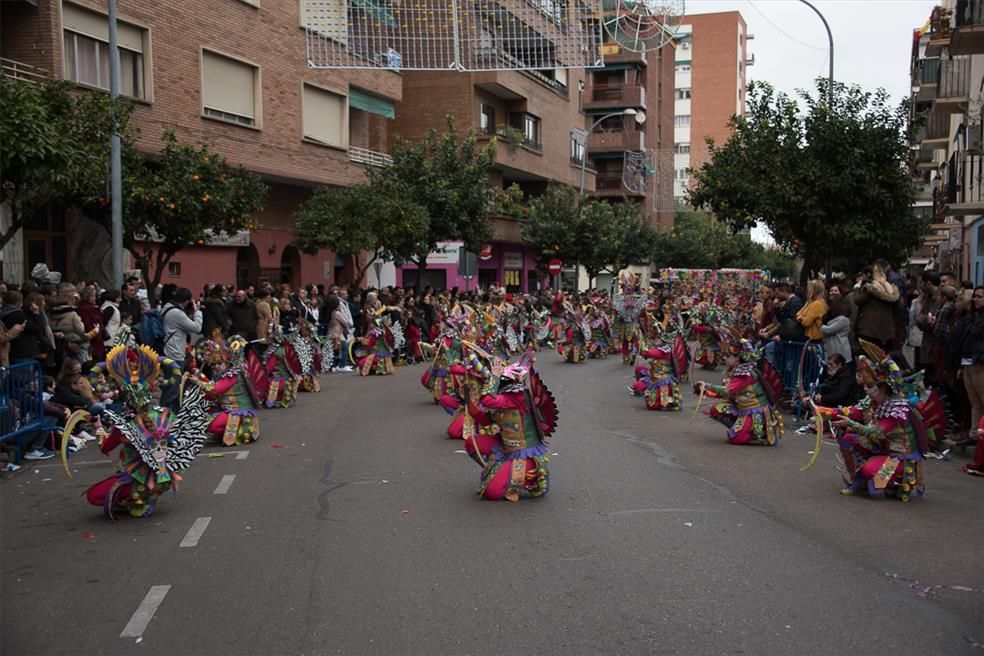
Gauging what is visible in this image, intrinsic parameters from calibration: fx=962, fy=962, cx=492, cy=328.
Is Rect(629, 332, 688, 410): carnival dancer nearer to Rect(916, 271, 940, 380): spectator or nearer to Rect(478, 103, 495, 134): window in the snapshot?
Rect(916, 271, 940, 380): spectator

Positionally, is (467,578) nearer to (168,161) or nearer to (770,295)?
(770,295)

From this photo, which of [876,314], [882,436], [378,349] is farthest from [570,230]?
[882,436]

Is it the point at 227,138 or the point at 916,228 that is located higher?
the point at 227,138

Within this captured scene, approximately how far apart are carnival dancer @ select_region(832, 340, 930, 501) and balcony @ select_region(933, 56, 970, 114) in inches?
974

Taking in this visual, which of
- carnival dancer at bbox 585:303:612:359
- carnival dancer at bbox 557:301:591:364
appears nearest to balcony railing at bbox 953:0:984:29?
carnival dancer at bbox 585:303:612:359

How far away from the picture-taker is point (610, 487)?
8531 millimetres

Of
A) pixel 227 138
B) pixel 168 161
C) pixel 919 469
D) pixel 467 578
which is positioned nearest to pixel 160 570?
pixel 467 578

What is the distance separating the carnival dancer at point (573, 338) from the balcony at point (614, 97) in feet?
137

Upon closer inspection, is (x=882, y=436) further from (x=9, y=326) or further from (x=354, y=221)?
(x=354, y=221)

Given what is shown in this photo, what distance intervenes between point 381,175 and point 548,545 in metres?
24.3

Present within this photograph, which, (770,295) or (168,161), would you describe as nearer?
(770,295)

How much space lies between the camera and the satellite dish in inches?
516

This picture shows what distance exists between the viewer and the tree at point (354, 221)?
25.2m

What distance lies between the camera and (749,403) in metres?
11.0
